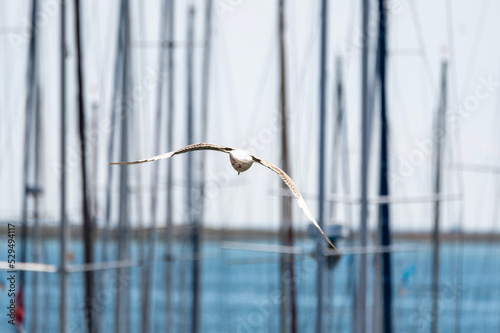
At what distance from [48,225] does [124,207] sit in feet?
10.6

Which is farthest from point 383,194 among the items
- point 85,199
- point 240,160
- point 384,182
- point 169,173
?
point 240,160

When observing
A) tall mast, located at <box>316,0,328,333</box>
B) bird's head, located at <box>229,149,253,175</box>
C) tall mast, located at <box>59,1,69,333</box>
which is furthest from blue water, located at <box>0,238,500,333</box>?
bird's head, located at <box>229,149,253,175</box>

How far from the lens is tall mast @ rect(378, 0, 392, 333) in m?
21.1

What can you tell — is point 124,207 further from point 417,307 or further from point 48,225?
point 417,307

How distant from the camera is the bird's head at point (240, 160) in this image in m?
9.49

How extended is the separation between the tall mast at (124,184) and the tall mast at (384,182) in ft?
15.4

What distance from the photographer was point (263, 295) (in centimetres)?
11506

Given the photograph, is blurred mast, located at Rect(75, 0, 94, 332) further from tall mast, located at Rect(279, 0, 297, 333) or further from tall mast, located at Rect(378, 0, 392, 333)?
tall mast, located at Rect(378, 0, 392, 333)

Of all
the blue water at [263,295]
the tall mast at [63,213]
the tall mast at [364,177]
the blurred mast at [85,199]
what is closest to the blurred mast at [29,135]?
the blue water at [263,295]

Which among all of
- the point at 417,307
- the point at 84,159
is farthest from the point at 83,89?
the point at 417,307

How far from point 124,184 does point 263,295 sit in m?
94.8

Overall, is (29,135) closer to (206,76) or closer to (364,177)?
(206,76)

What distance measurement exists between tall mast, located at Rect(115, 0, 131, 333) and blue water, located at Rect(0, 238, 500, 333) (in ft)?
0.68

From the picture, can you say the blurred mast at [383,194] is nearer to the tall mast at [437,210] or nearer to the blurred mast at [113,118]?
the blurred mast at [113,118]
